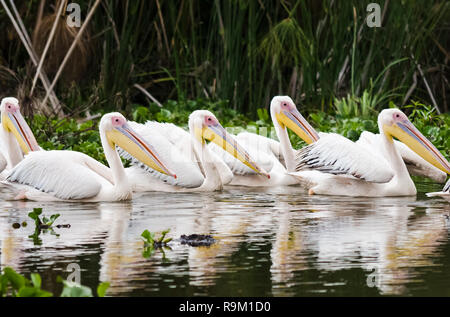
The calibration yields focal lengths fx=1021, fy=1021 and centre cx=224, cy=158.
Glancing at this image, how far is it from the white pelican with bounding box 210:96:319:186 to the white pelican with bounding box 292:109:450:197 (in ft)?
1.28

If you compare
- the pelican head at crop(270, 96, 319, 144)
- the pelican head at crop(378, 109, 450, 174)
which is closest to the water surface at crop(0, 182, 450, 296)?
the pelican head at crop(378, 109, 450, 174)

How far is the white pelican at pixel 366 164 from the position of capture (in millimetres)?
7285

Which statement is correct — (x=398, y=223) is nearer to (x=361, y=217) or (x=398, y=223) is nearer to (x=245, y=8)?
(x=361, y=217)

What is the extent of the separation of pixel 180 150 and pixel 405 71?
4142 mm

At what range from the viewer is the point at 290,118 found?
8.58 meters

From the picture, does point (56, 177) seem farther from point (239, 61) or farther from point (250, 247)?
point (239, 61)

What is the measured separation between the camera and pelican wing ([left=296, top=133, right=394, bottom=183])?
7242mm

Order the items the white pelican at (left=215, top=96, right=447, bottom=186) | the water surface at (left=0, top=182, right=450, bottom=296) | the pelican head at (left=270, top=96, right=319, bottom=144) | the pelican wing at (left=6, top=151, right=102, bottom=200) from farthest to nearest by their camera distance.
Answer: the pelican head at (left=270, top=96, right=319, bottom=144) < the white pelican at (left=215, top=96, right=447, bottom=186) < the pelican wing at (left=6, top=151, right=102, bottom=200) < the water surface at (left=0, top=182, right=450, bottom=296)

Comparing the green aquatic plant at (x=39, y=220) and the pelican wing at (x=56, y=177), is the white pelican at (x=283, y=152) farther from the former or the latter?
the green aquatic plant at (x=39, y=220)

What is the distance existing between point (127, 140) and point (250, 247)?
235cm

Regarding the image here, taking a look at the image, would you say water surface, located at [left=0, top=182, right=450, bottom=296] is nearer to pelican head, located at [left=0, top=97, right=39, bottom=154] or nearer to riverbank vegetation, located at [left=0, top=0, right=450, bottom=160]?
pelican head, located at [left=0, top=97, right=39, bottom=154]

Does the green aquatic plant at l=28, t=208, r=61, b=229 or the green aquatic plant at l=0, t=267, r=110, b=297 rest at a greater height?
the green aquatic plant at l=0, t=267, r=110, b=297

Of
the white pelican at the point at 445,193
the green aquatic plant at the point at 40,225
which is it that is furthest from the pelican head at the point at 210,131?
the green aquatic plant at the point at 40,225

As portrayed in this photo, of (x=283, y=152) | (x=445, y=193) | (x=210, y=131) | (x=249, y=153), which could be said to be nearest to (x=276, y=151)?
(x=283, y=152)
